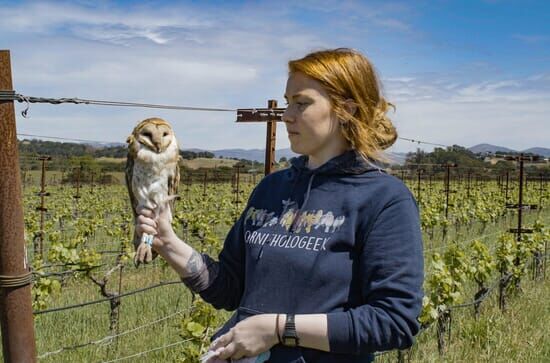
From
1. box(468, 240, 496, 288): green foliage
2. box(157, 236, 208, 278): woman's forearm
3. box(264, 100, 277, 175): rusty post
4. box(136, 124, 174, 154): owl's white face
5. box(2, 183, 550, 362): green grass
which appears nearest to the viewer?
box(136, 124, 174, 154): owl's white face

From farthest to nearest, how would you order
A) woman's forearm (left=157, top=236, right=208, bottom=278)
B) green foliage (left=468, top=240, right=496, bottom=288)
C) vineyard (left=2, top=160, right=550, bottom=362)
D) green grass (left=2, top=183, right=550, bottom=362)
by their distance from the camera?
green foliage (left=468, top=240, right=496, bottom=288)
green grass (left=2, top=183, right=550, bottom=362)
vineyard (left=2, top=160, right=550, bottom=362)
woman's forearm (left=157, top=236, right=208, bottom=278)

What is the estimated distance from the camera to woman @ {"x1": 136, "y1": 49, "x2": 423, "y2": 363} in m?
1.67

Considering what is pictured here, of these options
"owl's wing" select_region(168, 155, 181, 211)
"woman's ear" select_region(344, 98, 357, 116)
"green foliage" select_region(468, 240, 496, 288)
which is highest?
"woman's ear" select_region(344, 98, 357, 116)

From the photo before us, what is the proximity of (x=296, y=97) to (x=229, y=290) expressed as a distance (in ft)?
2.39

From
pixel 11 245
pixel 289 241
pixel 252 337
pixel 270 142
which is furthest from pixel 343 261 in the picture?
pixel 270 142

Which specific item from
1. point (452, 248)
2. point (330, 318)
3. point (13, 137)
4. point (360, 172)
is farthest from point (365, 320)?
point (452, 248)

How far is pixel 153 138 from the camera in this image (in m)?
1.62

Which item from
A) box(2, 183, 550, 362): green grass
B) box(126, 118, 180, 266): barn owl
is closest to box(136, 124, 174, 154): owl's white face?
box(126, 118, 180, 266): barn owl

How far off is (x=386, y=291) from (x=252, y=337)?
389 millimetres

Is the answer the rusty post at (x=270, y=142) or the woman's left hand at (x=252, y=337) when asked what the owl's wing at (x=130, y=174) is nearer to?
the woman's left hand at (x=252, y=337)

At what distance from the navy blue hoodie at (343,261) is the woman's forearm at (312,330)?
0.02 m

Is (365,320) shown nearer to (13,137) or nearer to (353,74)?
(353,74)

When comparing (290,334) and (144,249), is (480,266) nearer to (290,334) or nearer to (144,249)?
(290,334)

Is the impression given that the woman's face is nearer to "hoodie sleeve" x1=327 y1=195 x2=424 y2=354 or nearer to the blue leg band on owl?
"hoodie sleeve" x1=327 y1=195 x2=424 y2=354
